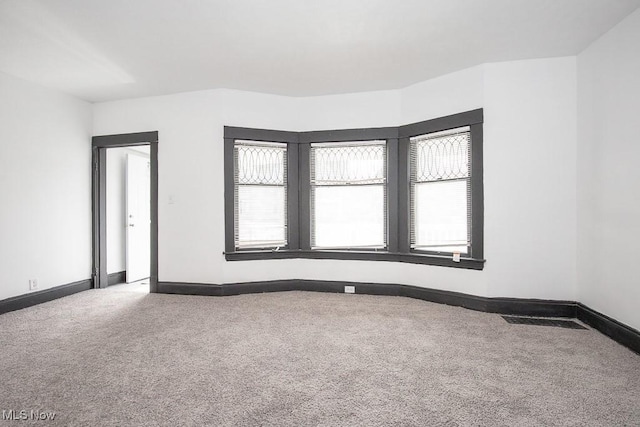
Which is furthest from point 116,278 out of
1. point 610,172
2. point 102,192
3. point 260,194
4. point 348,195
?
point 610,172

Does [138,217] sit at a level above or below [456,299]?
above

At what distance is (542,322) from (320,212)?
2.78 meters

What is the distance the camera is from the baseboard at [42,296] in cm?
367

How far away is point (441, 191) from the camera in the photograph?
4.02 metres

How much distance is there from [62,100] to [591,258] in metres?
Result: 6.40

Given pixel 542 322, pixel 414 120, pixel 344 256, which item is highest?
pixel 414 120

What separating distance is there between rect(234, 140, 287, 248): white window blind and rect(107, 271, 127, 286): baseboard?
2.25 meters

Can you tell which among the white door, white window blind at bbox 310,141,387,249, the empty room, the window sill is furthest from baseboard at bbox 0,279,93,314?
white window blind at bbox 310,141,387,249

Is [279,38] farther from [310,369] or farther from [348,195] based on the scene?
[310,369]

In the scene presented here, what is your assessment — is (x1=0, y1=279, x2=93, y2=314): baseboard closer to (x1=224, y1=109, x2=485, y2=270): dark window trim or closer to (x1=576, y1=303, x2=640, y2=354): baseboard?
(x1=224, y1=109, x2=485, y2=270): dark window trim

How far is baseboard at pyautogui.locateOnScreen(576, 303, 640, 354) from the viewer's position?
103 inches

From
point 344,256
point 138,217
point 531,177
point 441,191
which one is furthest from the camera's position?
point 138,217

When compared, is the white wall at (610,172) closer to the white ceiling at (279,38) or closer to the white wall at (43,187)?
the white ceiling at (279,38)

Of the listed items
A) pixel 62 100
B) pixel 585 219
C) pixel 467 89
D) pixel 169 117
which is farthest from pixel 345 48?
pixel 62 100
